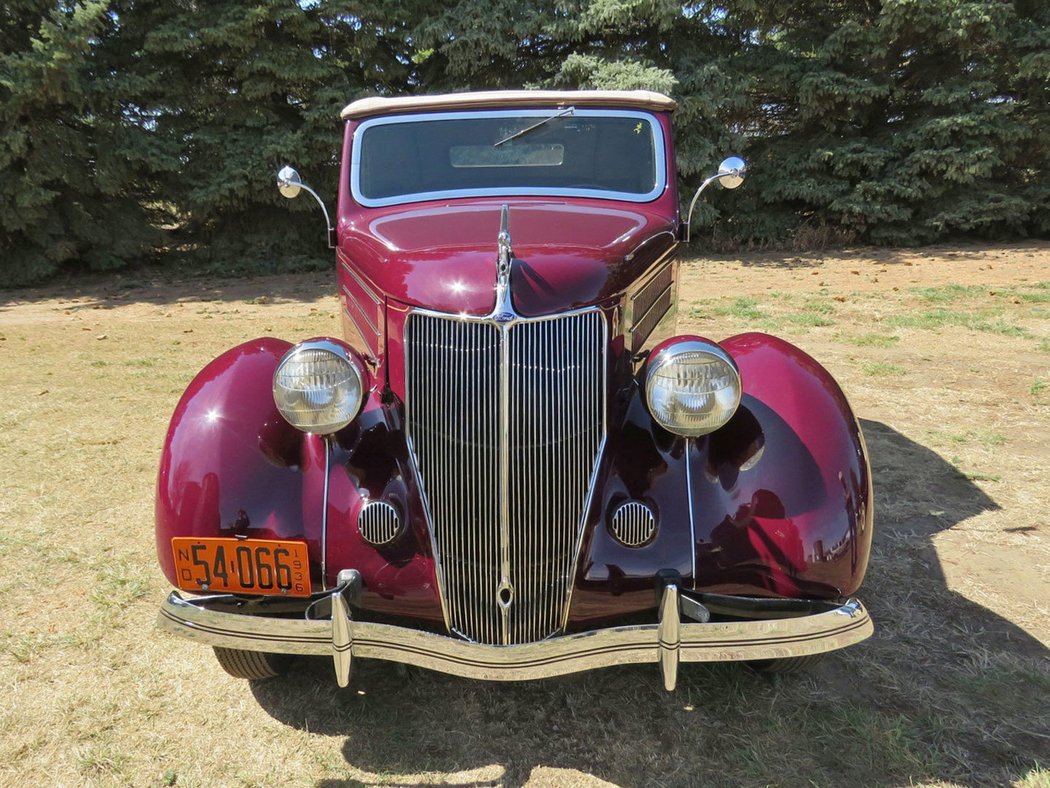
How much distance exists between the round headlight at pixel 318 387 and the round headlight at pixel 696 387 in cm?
92

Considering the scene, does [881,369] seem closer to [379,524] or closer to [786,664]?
[786,664]

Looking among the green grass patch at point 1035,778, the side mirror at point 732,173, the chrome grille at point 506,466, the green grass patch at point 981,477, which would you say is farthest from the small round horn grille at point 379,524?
the green grass patch at point 981,477

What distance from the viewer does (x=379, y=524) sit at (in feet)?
6.91

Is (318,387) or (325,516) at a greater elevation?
(318,387)

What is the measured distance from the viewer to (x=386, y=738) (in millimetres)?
2268

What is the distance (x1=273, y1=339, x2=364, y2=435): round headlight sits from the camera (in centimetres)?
210

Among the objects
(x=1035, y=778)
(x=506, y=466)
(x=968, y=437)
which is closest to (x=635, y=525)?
(x=506, y=466)

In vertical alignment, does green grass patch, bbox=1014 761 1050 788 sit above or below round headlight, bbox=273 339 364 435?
below

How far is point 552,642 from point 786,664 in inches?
37.0

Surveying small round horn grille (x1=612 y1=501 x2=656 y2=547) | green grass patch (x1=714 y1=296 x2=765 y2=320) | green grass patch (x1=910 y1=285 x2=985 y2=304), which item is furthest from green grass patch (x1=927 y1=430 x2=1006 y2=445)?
green grass patch (x1=910 y1=285 x2=985 y2=304)

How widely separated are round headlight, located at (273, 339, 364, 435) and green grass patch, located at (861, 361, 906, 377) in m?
5.01

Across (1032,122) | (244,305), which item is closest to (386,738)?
(244,305)

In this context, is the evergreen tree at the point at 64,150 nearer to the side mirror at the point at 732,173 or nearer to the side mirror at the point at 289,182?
the side mirror at the point at 289,182

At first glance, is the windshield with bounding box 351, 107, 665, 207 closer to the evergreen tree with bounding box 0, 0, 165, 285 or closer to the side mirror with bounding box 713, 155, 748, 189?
the side mirror with bounding box 713, 155, 748, 189
